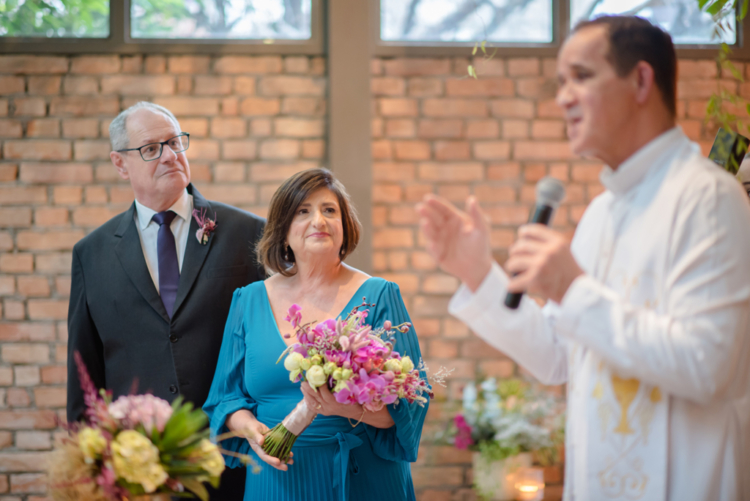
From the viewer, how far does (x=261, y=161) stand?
3459 millimetres

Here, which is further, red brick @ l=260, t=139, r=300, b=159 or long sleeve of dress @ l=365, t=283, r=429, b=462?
red brick @ l=260, t=139, r=300, b=159

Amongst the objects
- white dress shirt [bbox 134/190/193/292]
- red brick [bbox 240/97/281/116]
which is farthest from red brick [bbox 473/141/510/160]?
white dress shirt [bbox 134/190/193/292]

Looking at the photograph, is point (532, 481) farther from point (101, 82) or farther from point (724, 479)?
point (101, 82)

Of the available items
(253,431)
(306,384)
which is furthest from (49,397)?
(306,384)

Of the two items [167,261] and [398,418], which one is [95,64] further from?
[398,418]

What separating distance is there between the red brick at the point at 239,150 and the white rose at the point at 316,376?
2.00 metres

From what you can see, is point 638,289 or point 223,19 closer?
point 638,289

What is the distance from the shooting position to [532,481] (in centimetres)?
326

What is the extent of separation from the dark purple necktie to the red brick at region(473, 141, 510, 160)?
180 centimetres

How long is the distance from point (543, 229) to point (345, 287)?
1.31 meters

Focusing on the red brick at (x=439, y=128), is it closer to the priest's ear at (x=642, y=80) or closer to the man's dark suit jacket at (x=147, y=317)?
the man's dark suit jacket at (x=147, y=317)

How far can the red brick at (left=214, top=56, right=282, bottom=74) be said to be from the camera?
3438 millimetres

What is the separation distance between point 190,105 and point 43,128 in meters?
0.82

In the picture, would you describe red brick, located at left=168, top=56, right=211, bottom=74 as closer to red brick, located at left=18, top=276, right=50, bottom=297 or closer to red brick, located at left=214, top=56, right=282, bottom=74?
red brick, located at left=214, top=56, right=282, bottom=74
